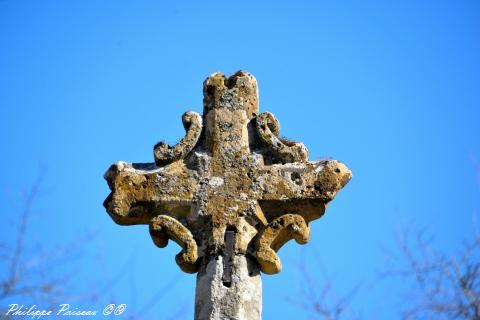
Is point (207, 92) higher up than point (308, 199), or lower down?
higher up

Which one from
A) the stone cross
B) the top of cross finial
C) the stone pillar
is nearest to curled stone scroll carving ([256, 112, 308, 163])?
the stone cross

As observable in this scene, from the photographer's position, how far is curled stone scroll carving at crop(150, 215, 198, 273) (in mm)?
8258

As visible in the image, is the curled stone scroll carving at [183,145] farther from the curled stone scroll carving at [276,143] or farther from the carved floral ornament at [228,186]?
the curled stone scroll carving at [276,143]

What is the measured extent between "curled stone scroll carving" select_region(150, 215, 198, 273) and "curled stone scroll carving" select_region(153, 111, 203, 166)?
49cm

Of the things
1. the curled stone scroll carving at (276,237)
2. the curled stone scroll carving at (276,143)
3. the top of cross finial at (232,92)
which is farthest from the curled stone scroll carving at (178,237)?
the top of cross finial at (232,92)

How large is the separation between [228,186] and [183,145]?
47 centimetres

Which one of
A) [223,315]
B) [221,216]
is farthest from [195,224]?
[223,315]

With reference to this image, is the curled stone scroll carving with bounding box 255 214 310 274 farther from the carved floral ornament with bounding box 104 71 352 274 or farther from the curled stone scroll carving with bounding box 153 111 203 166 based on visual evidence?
the curled stone scroll carving with bounding box 153 111 203 166

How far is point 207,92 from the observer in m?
8.98

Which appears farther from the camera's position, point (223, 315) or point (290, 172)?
point (290, 172)

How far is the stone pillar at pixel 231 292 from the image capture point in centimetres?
802

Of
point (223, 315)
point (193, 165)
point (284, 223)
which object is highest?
point (193, 165)

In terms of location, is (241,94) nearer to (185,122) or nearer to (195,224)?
(185,122)

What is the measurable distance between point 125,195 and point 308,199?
1.22 m
